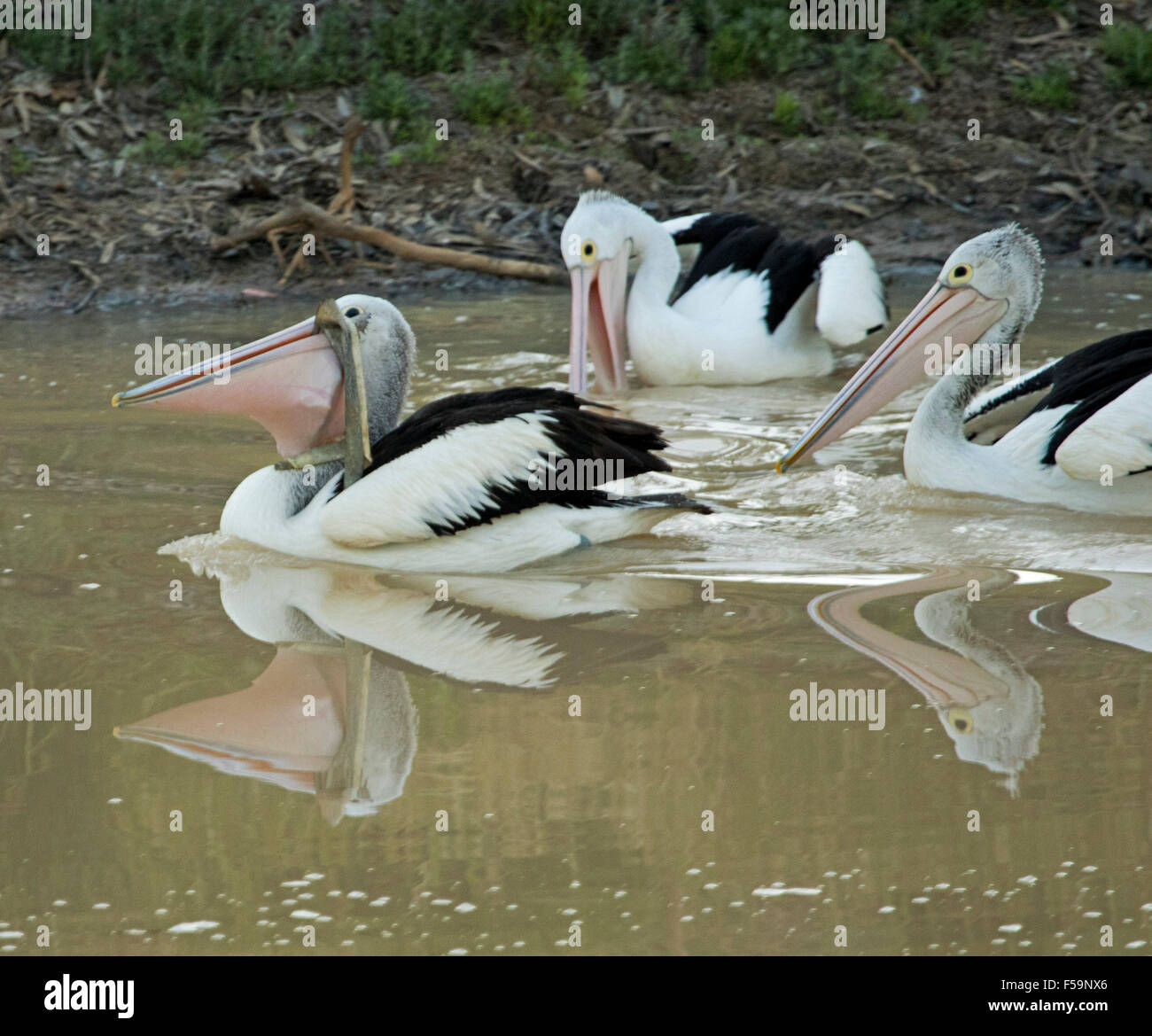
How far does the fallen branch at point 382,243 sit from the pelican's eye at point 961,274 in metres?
3.54

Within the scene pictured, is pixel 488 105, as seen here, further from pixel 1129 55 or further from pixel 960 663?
pixel 960 663

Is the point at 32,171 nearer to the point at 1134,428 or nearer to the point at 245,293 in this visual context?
the point at 245,293

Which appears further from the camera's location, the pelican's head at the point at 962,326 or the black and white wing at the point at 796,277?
the black and white wing at the point at 796,277

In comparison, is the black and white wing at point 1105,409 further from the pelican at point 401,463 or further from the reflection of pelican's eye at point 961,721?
the reflection of pelican's eye at point 961,721

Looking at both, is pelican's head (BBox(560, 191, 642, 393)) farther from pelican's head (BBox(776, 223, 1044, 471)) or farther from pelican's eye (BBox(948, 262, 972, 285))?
pelican's eye (BBox(948, 262, 972, 285))

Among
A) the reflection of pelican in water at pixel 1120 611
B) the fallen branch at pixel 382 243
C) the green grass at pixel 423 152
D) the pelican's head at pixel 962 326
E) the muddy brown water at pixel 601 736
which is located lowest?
the muddy brown water at pixel 601 736

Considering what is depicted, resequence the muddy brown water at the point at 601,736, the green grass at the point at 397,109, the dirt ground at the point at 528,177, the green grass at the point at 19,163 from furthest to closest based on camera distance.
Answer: the green grass at the point at 397,109
the green grass at the point at 19,163
the dirt ground at the point at 528,177
the muddy brown water at the point at 601,736

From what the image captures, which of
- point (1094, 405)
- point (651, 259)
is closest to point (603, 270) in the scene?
point (651, 259)

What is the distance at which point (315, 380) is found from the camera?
423cm

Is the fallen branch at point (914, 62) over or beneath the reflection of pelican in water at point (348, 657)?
over

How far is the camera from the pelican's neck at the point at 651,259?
6480mm

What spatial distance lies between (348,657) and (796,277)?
3.44 meters

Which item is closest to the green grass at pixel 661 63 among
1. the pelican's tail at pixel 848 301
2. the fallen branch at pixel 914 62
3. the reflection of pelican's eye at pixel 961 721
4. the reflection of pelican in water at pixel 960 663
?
the fallen branch at pixel 914 62

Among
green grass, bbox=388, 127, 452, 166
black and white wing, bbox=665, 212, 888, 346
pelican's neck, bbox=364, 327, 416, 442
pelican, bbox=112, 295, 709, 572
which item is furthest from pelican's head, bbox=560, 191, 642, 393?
green grass, bbox=388, 127, 452, 166
